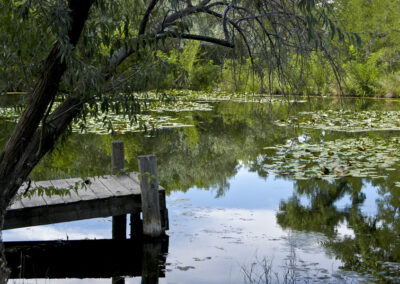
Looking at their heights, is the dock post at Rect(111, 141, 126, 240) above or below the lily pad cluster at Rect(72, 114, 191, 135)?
below

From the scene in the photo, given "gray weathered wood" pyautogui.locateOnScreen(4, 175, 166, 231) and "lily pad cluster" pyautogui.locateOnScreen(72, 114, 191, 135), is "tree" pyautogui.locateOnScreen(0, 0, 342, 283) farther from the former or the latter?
"lily pad cluster" pyautogui.locateOnScreen(72, 114, 191, 135)

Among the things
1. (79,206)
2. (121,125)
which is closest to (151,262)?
(79,206)

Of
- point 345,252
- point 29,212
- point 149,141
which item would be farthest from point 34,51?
point 149,141

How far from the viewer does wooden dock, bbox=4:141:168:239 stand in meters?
4.64

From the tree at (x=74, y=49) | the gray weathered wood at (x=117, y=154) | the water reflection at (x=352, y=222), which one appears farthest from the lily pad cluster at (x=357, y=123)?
the tree at (x=74, y=49)

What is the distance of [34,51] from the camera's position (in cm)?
287

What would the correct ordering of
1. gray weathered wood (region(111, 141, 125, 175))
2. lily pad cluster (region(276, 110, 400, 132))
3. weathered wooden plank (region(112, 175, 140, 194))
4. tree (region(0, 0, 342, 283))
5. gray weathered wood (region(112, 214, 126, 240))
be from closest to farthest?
tree (region(0, 0, 342, 283)), weathered wooden plank (region(112, 175, 140, 194)), gray weathered wood (region(112, 214, 126, 240)), gray weathered wood (region(111, 141, 125, 175)), lily pad cluster (region(276, 110, 400, 132))

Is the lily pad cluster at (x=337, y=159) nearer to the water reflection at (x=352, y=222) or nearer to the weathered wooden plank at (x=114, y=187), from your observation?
the water reflection at (x=352, y=222)

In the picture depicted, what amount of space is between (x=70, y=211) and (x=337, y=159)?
18.2ft

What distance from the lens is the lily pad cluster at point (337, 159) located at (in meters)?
7.71

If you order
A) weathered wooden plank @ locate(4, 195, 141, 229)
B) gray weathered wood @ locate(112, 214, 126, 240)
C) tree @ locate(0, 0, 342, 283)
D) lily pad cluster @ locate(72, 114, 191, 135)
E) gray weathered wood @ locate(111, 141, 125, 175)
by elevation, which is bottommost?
gray weathered wood @ locate(112, 214, 126, 240)

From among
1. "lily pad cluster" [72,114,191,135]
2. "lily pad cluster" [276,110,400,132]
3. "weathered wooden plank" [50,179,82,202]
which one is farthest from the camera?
"lily pad cluster" [276,110,400,132]

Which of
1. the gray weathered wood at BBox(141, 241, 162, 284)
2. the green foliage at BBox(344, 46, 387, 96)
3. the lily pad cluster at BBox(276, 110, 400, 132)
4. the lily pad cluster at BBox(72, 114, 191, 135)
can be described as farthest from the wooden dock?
the green foliage at BBox(344, 46, 387, 96)

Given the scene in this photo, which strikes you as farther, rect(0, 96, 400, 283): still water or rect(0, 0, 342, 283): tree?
rect(0, 96, 400, 283): still water
